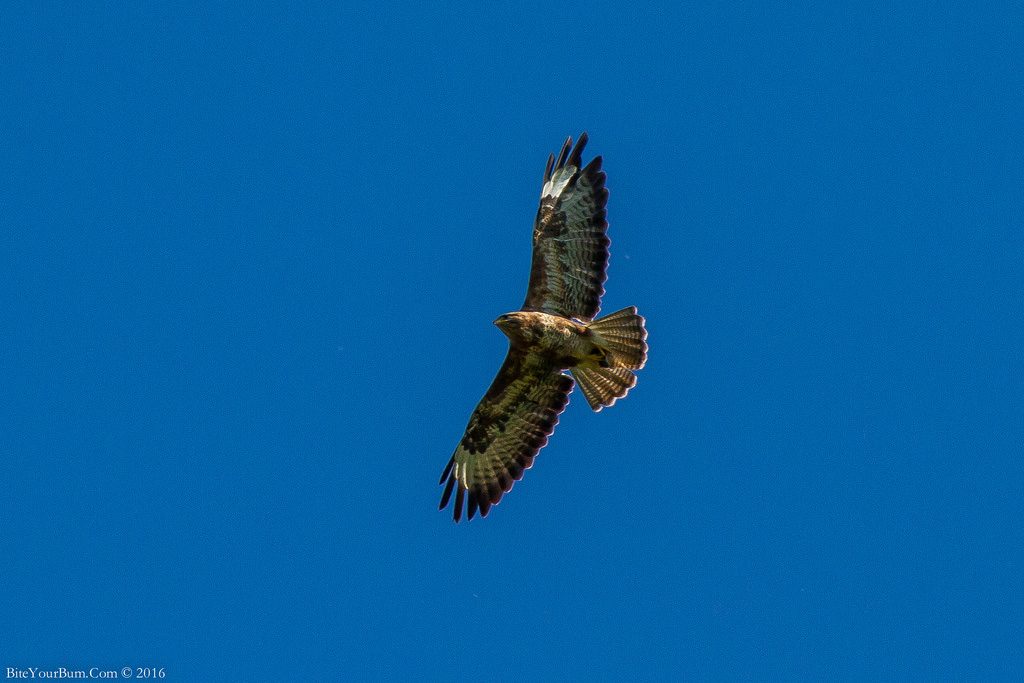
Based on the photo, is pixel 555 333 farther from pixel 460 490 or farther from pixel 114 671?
pixel 114 671

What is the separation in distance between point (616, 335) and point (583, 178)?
163 centimetres

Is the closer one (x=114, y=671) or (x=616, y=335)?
(x=616, y=335)

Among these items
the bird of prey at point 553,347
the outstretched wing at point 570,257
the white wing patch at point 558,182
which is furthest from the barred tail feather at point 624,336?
the white wing patch at point 558,182

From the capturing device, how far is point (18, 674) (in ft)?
56.0

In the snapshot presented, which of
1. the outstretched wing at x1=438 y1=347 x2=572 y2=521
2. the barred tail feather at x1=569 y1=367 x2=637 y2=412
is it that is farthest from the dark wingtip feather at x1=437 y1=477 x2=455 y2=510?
the barred tail feather at x1=569 y1=367 x2=637 y2=412

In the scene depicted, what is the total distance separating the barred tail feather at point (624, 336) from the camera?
15.7 m

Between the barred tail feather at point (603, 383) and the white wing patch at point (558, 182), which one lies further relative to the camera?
the white wing patch at point (558, 182)

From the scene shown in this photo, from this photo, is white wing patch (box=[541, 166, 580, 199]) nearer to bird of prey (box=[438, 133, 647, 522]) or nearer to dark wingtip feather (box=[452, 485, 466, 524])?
bird of prey (box=[438, 133, 647, 522])

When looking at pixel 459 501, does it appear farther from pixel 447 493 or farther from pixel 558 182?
pixel 558 182

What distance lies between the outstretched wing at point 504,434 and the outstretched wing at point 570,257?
0.65 meters

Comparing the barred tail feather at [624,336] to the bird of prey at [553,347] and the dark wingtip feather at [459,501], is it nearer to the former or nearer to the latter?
the bird of prey at [553,347]

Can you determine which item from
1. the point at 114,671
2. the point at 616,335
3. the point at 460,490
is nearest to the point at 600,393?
the point at 616,335

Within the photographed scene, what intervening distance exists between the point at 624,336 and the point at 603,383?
56 centimetres

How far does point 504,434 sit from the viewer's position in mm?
16969
